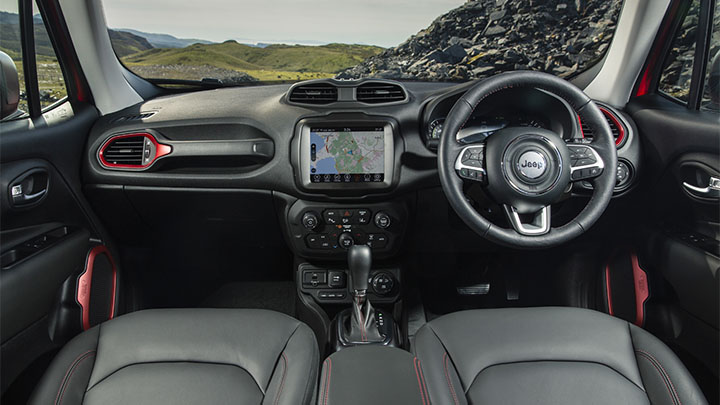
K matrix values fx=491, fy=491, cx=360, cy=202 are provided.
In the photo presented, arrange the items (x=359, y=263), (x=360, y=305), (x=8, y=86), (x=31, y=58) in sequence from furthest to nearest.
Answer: (x=360, y=305) → (x=359, y=263) → (x=31, y=58) → (x=8, y=86)

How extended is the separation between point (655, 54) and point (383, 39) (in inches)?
44.0

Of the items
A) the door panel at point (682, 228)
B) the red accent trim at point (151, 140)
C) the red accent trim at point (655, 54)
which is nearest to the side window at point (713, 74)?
the door panel at point (682, 228)

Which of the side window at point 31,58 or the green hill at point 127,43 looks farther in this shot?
the green hill at point 127,43

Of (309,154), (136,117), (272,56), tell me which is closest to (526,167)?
(309,154)

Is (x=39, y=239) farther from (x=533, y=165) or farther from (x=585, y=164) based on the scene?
(x=585, y=164)

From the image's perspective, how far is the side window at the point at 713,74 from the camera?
5.73 feet

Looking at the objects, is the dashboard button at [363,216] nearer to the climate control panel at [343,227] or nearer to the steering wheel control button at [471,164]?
the climate control panel at [343,227]

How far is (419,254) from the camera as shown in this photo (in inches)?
96.3

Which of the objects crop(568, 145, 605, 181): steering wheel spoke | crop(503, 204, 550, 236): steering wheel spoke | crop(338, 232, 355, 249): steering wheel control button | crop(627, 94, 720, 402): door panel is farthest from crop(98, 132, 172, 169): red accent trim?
crop(627, 94, 720, 402): door panel

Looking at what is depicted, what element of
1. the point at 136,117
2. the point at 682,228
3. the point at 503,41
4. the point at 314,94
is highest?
the point at 503,41

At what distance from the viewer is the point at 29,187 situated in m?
1.66

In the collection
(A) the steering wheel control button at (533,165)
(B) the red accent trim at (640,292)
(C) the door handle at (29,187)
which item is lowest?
(B) the red accent trim at (640,292)

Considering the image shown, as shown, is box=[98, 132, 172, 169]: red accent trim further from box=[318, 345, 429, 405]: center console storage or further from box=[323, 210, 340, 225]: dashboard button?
box=[318, 345, 429, 405]: center console storage

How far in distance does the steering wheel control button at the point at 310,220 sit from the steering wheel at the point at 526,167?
2.31 feet
